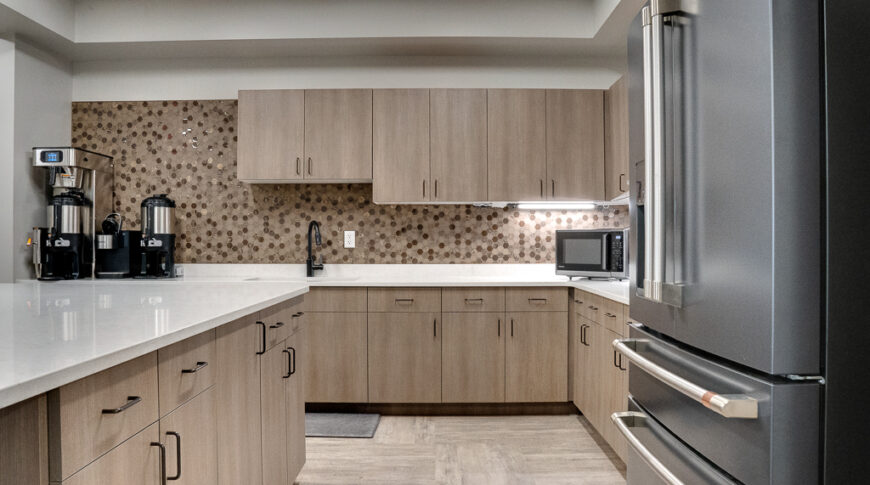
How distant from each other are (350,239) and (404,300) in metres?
0.82

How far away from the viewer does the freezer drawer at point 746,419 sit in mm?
835

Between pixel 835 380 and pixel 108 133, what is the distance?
4.60 metres

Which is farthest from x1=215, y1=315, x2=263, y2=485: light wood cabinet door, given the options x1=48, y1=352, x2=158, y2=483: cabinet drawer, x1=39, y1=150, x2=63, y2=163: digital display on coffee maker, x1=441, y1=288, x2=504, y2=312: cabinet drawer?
x1=39, y1=150, x2=63, y2=163: digital display on coffee maker

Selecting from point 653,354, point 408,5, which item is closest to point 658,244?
point 653,354

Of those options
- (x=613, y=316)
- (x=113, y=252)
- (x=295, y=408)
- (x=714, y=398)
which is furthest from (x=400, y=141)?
(x=714, y=398)

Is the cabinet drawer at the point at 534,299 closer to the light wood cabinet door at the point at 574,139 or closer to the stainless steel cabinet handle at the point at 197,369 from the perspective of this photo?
the light wood cabinet door at the point at 574,139

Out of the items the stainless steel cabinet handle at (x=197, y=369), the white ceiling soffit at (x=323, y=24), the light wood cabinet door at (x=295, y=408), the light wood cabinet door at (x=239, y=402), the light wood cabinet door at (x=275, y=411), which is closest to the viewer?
the stainless steel cabinet handle at (x=197, y=369)

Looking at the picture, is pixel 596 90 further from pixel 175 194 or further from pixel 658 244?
pixel 175 194

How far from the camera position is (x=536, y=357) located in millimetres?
3248

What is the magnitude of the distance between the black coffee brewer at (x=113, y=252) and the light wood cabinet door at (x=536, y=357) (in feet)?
9.03

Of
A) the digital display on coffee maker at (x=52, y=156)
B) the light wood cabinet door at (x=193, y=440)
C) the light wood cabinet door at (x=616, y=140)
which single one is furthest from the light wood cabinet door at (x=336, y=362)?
the digital display on coffee maker at (x=52, y=156)

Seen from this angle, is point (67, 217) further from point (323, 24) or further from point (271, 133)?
point (323, 24)

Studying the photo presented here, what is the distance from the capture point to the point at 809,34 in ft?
2.73

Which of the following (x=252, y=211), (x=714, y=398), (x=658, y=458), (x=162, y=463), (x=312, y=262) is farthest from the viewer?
(x=252, y=211)
